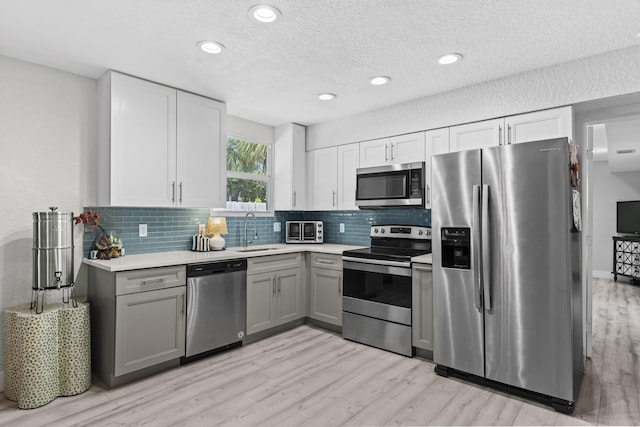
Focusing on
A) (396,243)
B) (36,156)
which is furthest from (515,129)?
(36,156)

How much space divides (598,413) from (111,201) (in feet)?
12.4

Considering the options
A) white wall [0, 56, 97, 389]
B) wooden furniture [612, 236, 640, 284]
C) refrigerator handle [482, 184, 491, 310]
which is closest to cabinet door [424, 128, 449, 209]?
refrigerator handle [482, 184, 491, 310]

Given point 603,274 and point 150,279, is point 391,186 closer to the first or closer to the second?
point 150,279

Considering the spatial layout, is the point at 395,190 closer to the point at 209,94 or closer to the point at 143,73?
the point at 209,94

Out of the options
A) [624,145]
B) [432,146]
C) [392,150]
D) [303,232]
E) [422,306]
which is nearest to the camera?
[422,306]

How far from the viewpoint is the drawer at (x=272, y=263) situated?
3.46m

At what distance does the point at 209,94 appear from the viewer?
3430 mm

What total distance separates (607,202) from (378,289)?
23.1 ft

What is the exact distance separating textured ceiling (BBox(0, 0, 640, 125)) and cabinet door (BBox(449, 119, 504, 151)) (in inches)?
15.3

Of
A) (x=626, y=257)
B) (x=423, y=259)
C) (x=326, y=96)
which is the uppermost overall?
(x=326, y=96)

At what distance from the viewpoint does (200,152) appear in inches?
135

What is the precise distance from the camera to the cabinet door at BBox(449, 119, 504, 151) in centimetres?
308

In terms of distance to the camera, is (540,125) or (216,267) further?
(216,267)

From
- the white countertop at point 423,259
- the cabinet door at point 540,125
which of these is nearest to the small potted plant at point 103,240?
the white countertop at point 423,259
